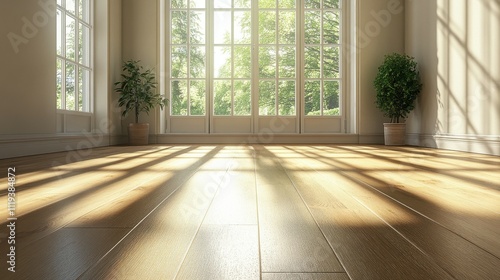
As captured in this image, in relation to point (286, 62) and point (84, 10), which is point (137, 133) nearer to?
point (84, 10)

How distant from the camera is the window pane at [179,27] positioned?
6910 mm

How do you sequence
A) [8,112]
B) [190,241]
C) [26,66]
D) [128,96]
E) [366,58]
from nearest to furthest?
[190,241] → [8,112] → [26,66] → [128,96] → [366,58]

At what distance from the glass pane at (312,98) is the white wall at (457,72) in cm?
144

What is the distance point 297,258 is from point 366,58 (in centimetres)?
624

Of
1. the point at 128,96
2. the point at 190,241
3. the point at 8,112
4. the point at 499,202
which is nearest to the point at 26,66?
the point at 8,112

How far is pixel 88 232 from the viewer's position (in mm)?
1065

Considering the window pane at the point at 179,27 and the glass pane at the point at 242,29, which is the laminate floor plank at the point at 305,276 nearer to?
the glass pane at the point at 242,29

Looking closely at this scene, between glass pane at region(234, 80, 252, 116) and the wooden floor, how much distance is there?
4.77 m

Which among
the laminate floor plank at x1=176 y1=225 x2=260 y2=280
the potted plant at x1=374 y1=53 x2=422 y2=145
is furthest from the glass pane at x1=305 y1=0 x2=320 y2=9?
the laminate floor plank at x1=176 y1=225 x2=260 y2=280

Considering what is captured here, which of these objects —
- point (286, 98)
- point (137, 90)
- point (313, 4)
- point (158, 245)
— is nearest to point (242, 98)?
point (286, 98)

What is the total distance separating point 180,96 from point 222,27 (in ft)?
4.30

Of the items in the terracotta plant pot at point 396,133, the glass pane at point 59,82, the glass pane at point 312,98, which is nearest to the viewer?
the glass pane at point 59,82

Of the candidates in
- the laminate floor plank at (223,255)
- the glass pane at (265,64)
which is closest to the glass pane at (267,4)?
the glass pane at (265,64)

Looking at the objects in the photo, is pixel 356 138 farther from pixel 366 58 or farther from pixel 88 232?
pixel 88 232
